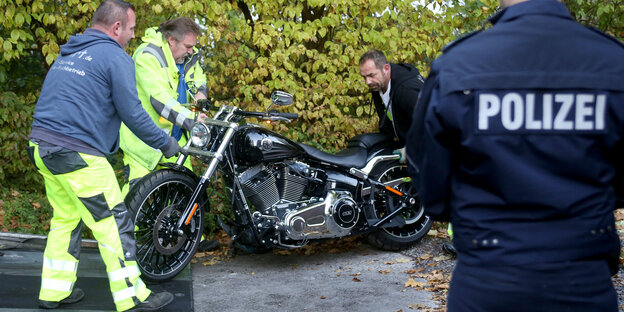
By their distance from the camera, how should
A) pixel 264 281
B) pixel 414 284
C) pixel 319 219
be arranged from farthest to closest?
pixel 319 219
pixel 264 281
pixel 414 284

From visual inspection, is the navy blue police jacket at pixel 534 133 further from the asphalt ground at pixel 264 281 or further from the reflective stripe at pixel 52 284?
the reflective stripe at pixel 52 284

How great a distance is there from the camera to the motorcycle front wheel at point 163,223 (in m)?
4.84

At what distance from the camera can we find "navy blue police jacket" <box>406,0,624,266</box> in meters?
1.80

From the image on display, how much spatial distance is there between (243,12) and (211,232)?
2.49 meters

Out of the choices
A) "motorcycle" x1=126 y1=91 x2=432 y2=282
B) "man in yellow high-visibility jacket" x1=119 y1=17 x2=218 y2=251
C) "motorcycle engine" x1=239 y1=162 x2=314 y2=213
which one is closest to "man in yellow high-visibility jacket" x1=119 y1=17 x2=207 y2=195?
"man in yellow high-visibility jacket" x1=119 y1=17 x2=218 y2=251

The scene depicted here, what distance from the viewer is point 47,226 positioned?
7.45 meters

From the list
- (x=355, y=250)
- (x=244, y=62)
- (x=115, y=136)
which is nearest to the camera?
(x=115, y=136)

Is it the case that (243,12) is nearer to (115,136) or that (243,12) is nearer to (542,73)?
(115,136)

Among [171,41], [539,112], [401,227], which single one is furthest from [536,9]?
[401,227]

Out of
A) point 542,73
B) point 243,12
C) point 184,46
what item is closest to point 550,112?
point 542,73

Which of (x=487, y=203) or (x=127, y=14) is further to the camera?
(x=127, y=14)

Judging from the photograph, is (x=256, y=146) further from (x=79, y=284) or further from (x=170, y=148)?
(x=79, y=284)

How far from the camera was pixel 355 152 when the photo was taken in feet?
19.0

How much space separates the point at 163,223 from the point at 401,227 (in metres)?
2.25
